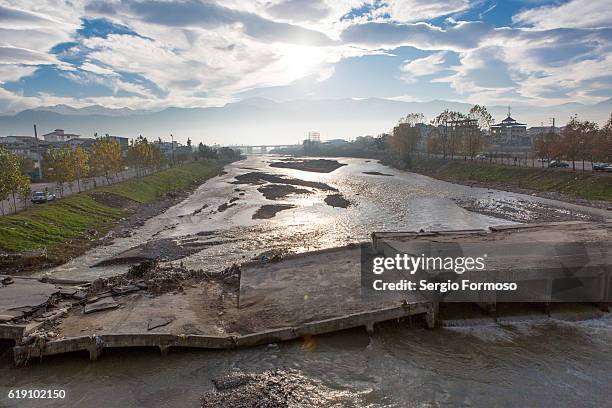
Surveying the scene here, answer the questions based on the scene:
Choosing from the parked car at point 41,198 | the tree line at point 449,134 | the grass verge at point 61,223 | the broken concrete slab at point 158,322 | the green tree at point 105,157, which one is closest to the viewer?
the broken concrete slab at point 158,322

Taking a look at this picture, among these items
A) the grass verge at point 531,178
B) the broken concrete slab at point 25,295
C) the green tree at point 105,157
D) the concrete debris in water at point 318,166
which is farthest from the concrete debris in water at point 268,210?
the concrete debris in water at point 318,166

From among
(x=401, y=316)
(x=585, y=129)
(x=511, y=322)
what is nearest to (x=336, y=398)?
(x=401, y=316)

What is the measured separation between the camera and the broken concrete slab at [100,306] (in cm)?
1905

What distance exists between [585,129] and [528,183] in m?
12.3

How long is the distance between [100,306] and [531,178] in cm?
7022

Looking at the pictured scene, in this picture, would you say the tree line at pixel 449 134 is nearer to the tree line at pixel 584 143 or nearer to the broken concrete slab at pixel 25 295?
the tree line at pixel 584 143

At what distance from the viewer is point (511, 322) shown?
762 inches

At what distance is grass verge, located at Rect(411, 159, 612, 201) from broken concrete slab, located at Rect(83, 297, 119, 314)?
188 feet

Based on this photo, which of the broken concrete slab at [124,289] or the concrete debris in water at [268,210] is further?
the concrete debris in water at [268,210]

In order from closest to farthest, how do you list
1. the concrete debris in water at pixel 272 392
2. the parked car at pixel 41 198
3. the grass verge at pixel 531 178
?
1. the concrete debris in water at pixel 272 392
2. the parked car at pixel 41 198
3. the grass verge at pixel 531 178

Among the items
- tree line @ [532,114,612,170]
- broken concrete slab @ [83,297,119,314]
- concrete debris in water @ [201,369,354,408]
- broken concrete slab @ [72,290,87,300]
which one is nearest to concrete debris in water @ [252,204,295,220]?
broken concrete slab @ [72,290,87,300]

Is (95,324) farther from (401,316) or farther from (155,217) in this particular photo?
(155,217)

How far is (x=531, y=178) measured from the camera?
69.2m

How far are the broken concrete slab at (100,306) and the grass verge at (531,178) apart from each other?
188 feet
